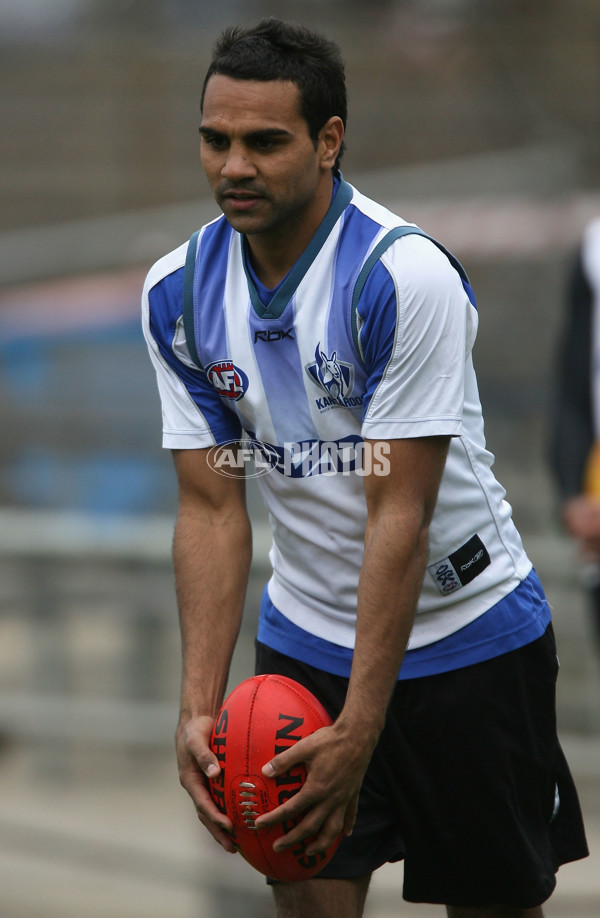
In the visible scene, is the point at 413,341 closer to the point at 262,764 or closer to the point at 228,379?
the point at 228,379

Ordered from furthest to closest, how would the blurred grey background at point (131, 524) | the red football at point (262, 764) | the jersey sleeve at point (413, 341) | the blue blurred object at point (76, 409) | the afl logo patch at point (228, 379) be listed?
1. the blue blurred object at point (76, 409)
2. the blurred grey background at point (131, 524)
3. the afl logo patch at point (228, 379)
4. the red football at point (262, 764)
5. the jersey sleeve at point (413, 341)

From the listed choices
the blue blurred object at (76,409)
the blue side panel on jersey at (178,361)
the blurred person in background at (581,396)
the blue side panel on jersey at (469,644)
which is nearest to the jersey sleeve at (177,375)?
the blue side panel on jersey at (178,361)

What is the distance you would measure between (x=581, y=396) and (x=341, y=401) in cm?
189

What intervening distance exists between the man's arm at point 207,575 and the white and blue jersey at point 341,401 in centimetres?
9

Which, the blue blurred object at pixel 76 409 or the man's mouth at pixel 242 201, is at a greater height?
the man's mouth at pixel 242 201

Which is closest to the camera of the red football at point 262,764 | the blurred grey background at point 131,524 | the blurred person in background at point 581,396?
the red football at point 262,764

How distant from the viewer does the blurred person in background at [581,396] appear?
14.0 feet

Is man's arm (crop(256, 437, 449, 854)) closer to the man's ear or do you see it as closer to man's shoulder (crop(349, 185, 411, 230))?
man's shoulder (crop(349, 185, 411, 230))

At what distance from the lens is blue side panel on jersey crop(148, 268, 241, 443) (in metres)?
2.87

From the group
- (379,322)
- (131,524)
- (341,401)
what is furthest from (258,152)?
(131,524)

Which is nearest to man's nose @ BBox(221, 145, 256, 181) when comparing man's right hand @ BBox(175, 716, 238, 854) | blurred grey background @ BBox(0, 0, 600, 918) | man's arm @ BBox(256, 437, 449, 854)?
man's arm @ BBox(256, 437, 449, 854)

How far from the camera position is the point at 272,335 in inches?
108

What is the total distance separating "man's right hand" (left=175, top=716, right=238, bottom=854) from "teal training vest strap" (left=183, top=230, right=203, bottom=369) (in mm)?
852

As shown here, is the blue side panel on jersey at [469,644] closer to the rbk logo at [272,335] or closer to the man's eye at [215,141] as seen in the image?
the rbk logo at [272,335]
